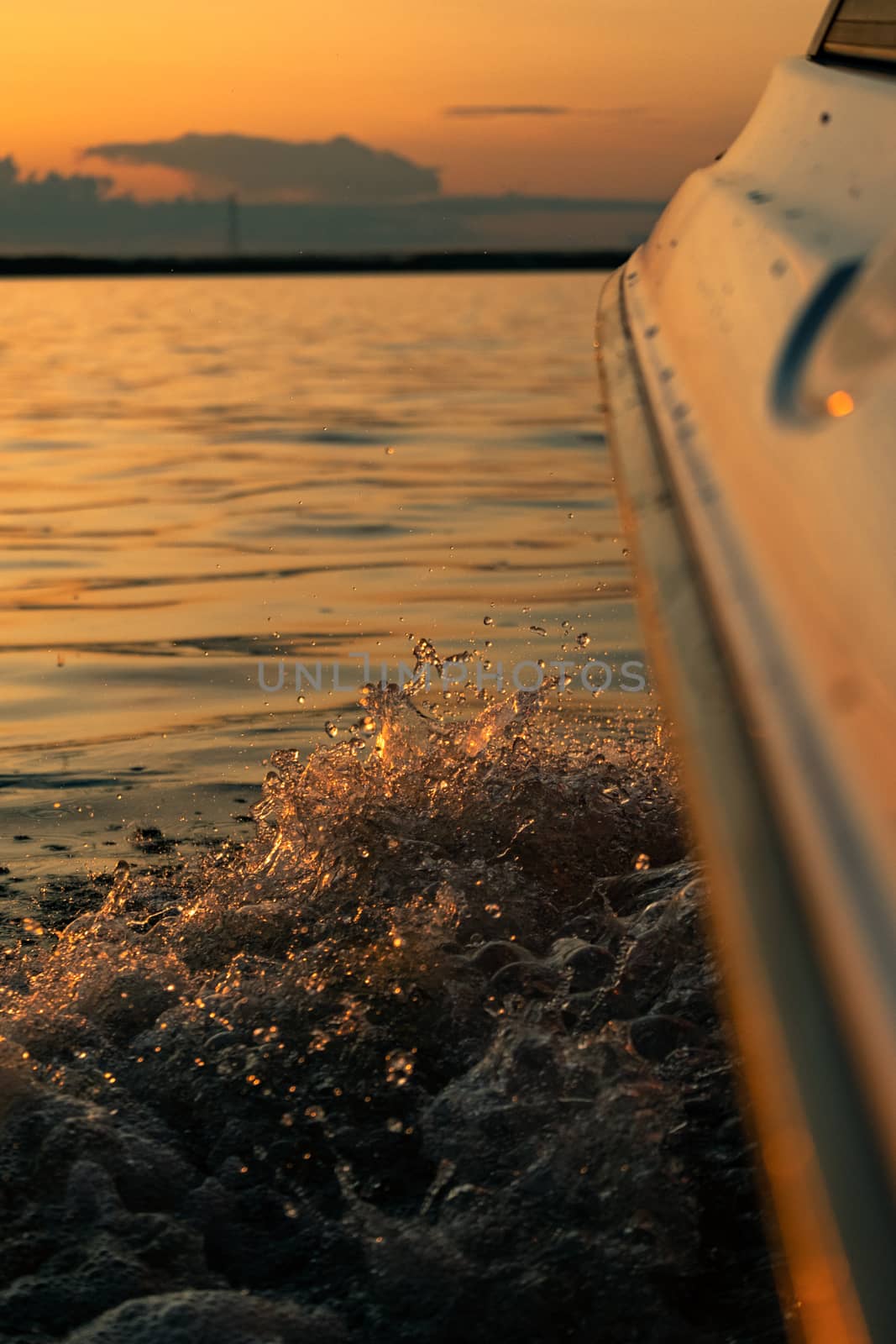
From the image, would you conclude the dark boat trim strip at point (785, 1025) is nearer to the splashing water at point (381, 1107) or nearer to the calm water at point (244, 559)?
the splashing water at point (381, 1107)

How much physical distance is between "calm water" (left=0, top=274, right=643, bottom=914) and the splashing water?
100 cm

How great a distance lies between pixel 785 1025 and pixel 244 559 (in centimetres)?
804

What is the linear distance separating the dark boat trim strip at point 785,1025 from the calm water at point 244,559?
3.04 m

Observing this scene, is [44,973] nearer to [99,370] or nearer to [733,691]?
[733,691]

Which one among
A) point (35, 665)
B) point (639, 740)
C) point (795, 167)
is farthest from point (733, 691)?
point (35, 665)

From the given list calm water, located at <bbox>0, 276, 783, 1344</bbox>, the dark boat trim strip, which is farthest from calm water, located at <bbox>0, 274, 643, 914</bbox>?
the dark boat trim strip

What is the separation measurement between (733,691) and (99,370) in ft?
72.6

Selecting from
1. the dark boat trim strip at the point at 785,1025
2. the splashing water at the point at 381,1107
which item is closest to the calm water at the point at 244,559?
the splashing water at the point at 381,1107

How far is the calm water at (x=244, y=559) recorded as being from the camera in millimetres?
5141

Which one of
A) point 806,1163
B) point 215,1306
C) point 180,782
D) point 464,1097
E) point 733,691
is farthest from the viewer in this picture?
point 180,782

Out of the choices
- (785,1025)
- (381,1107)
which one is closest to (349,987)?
(381,1107)

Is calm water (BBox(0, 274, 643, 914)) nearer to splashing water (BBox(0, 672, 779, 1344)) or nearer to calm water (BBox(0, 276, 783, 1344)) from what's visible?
calm water (BBox(0, 276, 783, 1344))

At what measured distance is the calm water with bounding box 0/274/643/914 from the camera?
5141 mm

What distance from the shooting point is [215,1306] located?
1947 mm
